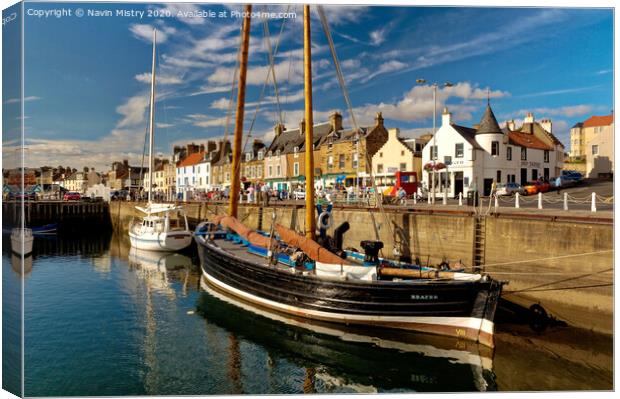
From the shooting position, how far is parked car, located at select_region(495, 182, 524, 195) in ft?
99.0

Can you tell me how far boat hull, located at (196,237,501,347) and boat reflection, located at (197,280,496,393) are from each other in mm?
310

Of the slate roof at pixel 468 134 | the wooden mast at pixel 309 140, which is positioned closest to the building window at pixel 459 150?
the slate roof at pixel 468 134

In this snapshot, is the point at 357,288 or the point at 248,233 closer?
the point at 357,288

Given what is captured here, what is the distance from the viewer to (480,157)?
1305 inches

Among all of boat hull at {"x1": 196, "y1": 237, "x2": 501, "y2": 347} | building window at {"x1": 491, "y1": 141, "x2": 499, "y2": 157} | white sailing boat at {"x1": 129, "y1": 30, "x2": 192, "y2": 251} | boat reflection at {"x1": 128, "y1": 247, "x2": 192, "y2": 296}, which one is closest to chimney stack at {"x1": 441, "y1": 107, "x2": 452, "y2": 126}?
building window at {"x1": 491, "y1": 141, "x2": 499, "y2": 157}

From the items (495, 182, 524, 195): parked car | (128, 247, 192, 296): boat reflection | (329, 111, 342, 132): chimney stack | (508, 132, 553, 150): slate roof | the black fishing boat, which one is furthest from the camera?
(329, 111, 342, 132): chimney stack

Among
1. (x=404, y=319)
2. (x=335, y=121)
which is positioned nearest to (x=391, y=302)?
(x=404, y=319)

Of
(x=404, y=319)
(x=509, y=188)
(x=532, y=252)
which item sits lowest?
(x=404, y=319)

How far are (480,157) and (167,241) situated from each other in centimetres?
2327

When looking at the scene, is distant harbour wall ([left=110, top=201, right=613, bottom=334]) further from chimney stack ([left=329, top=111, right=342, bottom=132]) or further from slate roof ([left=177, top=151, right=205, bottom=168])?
slate roof ([left=177, top=151, right=205, bottom=168])

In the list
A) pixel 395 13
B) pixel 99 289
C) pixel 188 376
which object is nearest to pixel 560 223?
pixel 395 13

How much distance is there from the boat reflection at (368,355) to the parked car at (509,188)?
1992cm

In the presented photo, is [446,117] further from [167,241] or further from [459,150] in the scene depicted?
[167,241]

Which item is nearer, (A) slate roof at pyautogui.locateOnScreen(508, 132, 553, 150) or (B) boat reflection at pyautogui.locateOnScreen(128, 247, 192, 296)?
(B) boat reflection at pyautogui.locateOnScreen(128, 247, 192, 296)
